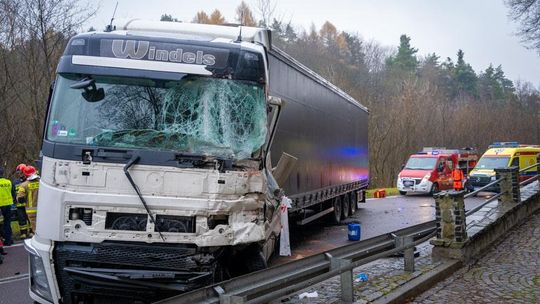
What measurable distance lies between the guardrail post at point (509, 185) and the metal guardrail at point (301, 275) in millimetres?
5793

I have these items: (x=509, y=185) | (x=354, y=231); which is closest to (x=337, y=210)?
(x=354, y=231)

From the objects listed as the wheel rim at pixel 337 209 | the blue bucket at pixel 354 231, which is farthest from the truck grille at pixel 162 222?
the wheel rim at pixel 337 209

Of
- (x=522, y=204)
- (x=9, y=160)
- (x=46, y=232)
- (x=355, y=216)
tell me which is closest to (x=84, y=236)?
(x=46, y=232)

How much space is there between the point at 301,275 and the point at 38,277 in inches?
101

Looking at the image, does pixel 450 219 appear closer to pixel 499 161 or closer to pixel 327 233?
pixel 327 233

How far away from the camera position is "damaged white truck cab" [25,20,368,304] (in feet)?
14.8

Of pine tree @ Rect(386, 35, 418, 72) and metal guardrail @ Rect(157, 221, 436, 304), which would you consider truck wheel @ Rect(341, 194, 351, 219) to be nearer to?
metal guardrail @ Rect(157, 221, 436, 304)

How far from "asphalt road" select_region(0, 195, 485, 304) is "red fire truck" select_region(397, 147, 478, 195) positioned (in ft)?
5.33

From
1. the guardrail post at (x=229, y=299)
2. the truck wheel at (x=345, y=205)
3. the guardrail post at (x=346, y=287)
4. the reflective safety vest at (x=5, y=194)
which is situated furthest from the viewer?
the truck wheel at (x=345, y=205)

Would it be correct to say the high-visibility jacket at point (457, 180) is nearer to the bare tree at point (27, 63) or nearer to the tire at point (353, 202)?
the tire at point (353, 202)

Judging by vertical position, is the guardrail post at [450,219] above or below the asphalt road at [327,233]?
above

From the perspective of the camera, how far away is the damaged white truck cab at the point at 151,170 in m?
4.51

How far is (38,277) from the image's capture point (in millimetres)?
4703

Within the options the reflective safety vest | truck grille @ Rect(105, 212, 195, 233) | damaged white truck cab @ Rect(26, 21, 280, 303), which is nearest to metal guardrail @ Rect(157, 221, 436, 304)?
damaged white truck cab @ Rect(26, 21, 280, 303)
